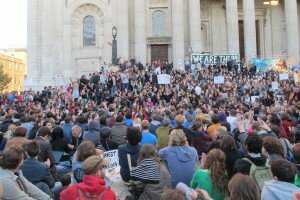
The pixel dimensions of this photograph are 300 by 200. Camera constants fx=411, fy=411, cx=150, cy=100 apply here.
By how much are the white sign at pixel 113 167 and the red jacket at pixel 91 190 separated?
311cm

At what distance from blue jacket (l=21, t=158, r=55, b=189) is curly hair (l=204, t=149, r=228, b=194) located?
104 inches

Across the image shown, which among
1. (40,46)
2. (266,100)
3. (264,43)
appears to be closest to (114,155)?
(266,100)

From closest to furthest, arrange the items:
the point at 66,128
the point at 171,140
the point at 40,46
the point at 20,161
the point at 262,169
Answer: the point at 20,161
the point at 262,169
the point at 171,140
the point at 66,128
the point at 40,46

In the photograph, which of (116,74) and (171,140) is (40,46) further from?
(171,140)

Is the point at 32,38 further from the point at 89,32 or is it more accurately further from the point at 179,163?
the point at 179,163

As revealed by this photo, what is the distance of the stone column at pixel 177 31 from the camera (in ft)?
131

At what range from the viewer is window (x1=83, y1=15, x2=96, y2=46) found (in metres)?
43.8

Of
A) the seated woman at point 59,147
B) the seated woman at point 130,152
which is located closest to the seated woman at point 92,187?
the seated woman at point 130,152

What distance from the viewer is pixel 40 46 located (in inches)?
1688

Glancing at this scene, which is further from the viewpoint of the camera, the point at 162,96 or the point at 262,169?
the point at 162,96

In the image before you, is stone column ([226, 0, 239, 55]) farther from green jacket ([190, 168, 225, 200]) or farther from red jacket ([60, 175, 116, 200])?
red jacket ([60, 175, 116, 200])

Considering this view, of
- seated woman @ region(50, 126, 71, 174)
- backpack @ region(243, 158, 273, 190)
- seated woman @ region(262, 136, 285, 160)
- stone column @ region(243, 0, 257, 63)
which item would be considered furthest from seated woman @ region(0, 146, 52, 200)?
stone column @ region(243, 0, 257, 63)

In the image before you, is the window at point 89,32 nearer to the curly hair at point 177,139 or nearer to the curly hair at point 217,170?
the curly hair at point 177,139

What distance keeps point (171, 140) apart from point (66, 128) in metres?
5.72
